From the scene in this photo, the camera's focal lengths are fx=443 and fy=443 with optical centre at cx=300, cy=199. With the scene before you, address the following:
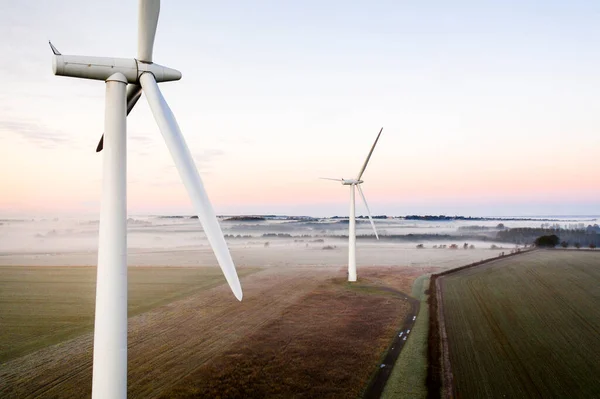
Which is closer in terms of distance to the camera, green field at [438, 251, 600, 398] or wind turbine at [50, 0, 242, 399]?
wind turbine at [50, 0, 242, 399]

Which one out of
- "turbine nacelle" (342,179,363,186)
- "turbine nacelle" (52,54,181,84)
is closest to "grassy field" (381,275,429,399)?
"turbine nacelle" (52,54,181,84)

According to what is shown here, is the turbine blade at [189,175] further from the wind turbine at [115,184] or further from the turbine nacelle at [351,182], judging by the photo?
the turbine nacelle at [351,182]

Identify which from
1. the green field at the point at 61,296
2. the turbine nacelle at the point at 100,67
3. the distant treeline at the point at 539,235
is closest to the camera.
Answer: the turbine nacelle at the point at 100,67

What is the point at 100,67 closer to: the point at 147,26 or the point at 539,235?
the point at 147,26

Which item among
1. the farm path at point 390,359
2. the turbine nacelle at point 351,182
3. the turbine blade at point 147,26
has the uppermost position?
the turbine blade at point 147,26

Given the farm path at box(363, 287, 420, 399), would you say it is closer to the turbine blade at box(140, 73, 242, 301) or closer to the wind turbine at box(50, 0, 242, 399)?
the wind turbine at box(50, 0, 242, 399)

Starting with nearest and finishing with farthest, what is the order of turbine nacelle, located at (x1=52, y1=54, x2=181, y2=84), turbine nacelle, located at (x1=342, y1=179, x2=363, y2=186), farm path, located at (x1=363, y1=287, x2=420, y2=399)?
turbine nacelle, located at (x1=52, y1=54, x2=181, y2=84) → farm path, located at (x1=363, y1=287, x2=420, y2=399) → turbine nacelle, located at (x1=342, y1=179, x2=363, y2=186)

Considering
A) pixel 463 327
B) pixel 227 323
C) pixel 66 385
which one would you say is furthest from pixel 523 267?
pixel 66 385

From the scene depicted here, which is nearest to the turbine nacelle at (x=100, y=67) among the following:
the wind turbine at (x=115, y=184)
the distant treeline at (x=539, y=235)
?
the wind turbine at (x=115, y=184)
